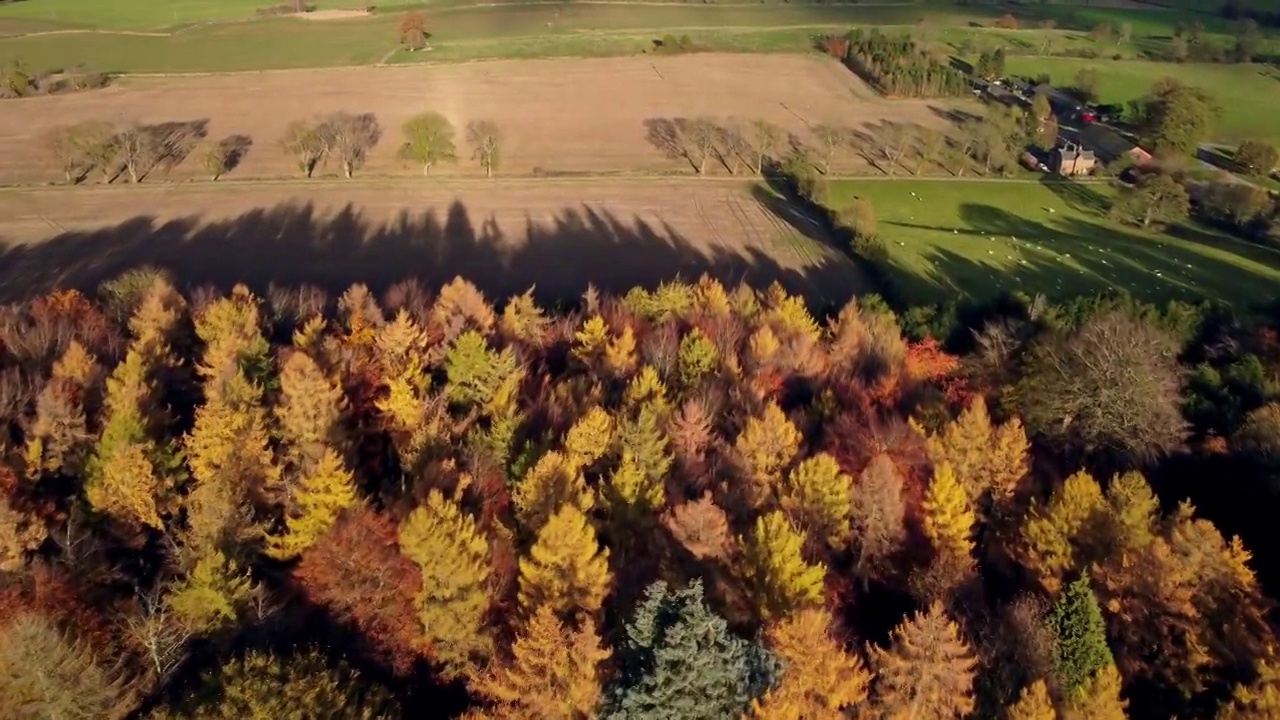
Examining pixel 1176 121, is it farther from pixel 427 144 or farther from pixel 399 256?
pixel 399 256

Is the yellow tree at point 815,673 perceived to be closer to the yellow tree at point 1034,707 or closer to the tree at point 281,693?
the yellow tree at point 1034,707

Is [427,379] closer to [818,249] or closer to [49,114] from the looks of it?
[818,249]

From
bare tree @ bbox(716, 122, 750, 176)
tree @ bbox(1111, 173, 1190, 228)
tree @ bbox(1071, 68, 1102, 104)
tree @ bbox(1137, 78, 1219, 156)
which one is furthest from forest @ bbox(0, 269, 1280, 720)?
tree @ bbox(1071, 68, 1102, 104)

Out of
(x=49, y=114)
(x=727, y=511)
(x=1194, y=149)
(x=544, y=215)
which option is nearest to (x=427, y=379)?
(x=727, y=511)

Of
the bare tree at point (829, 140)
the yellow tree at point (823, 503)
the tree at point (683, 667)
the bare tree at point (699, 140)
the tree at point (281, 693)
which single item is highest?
the tree at point (683, 667)

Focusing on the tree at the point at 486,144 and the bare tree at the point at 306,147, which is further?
the tree at the point at 486,144

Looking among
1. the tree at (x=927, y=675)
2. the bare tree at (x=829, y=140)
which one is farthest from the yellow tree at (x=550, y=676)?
→ the bare tree at (x=829, y=140)
